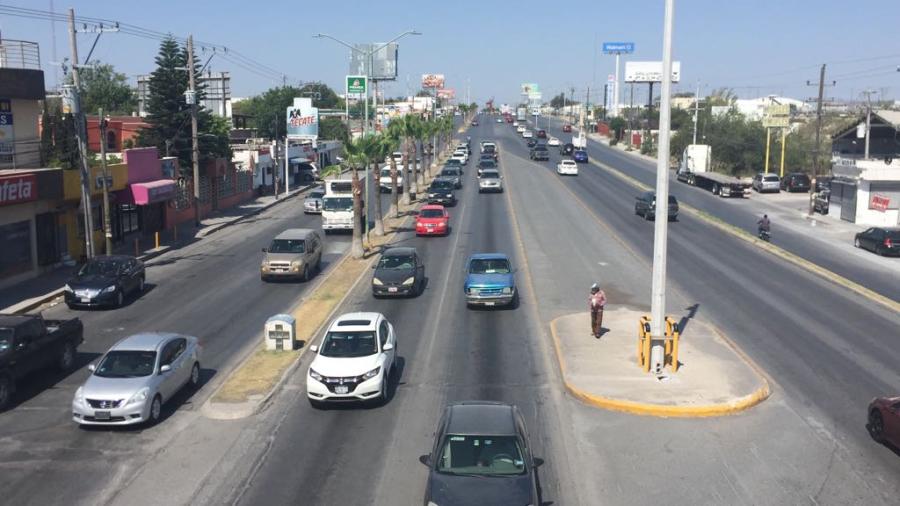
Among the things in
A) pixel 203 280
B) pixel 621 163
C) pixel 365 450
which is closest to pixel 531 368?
pixel 365 450

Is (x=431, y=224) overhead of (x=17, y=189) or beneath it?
beneath

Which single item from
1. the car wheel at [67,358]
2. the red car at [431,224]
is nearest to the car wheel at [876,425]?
the car wheel at [67,358]

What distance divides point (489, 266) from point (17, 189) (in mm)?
18600

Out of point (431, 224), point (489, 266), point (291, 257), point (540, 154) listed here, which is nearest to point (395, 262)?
point (489, 266)

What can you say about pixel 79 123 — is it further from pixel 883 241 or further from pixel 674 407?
pixel 883 241

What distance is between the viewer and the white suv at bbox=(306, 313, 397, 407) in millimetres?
18500

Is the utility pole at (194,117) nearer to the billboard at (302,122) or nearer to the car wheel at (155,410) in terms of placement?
the car wheel at (155,410)

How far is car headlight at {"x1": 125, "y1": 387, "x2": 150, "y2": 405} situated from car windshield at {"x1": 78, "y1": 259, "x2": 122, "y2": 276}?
1398 cm

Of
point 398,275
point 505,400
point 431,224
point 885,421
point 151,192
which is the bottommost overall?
point 505,400

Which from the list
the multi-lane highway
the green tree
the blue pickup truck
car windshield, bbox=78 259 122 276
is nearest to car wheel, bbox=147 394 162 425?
the multi-lane highway

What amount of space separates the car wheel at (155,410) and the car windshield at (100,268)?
13.6 metres

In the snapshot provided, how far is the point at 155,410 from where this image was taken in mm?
17938

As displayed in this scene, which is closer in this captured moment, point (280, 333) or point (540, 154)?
point (280, 333)

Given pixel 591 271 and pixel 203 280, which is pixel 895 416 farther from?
pixel 203 280
